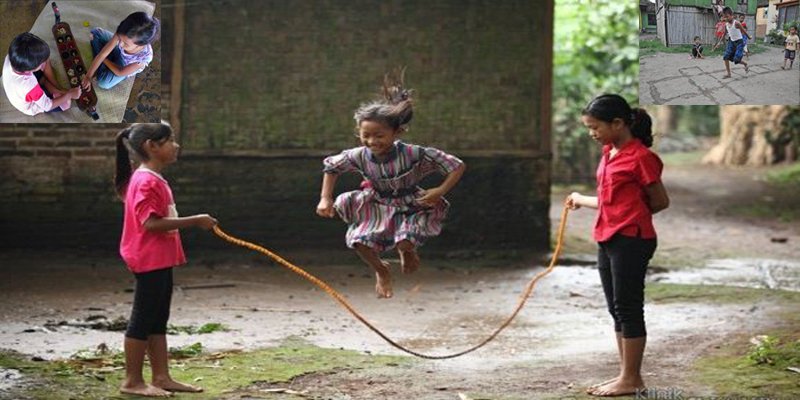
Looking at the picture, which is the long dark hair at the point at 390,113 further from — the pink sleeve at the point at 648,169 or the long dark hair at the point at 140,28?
the long dark hair at the point at 140,28

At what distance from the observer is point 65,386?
625 centimetres

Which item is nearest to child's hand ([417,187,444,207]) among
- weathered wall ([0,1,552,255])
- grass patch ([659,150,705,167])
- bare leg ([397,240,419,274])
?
bare leg ([397,240,419,274])

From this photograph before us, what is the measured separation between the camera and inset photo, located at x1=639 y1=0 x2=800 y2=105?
7.44 metres

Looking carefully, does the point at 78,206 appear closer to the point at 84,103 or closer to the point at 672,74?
the point at 84,103

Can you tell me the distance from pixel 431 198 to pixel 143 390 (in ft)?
5.59

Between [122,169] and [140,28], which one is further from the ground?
[140,28]

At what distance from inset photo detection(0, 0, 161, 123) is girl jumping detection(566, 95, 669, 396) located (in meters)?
2.68

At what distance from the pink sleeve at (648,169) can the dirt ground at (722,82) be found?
1.53 m

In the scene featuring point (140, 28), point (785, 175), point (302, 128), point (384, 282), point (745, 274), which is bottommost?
point (785, 175)

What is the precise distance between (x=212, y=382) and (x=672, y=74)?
318 cm

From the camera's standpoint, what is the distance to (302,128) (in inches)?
476

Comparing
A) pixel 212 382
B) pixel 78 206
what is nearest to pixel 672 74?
pixel 212 382

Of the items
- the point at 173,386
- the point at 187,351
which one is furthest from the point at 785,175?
the point at 173,386

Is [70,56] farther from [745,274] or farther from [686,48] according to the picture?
[745,274]
